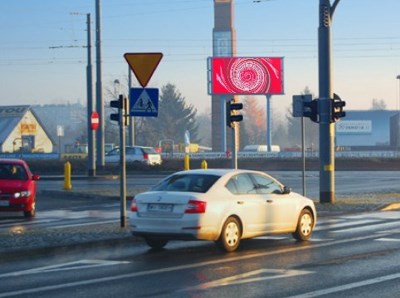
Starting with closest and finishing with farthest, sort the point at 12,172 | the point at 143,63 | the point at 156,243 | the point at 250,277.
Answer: the point at 250,277 < the point at 156,243 < the point at 143,63 < the point at 12,172

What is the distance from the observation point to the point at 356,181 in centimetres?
4041

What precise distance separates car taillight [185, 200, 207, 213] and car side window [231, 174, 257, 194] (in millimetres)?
1191

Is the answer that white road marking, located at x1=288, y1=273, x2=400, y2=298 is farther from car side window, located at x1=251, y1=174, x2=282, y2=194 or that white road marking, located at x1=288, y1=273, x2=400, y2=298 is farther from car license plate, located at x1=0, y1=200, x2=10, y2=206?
car license plate, located at x1=0, y1=200, x2=10, y2=206

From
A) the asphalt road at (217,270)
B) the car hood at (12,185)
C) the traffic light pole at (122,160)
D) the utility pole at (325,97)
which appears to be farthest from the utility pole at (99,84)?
the asphalt road at (217,270)

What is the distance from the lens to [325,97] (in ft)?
85.2

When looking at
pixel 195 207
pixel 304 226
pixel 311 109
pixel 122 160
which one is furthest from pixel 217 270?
pixel 311 109

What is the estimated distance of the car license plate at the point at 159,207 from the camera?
14.9 metres

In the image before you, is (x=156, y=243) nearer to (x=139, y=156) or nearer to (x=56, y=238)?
(x=56, y=238)

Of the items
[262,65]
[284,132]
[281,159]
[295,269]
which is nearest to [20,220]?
[295,269]

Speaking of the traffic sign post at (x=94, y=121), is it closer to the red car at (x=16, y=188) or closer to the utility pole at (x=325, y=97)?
the utility pole at (x=325, y=97)

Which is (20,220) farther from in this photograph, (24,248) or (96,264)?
(96,264)

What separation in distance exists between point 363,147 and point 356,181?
66.3 meters

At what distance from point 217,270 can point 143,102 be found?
19.5 feet

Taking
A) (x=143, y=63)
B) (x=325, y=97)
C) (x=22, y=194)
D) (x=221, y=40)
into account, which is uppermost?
(x=221, y=40)
